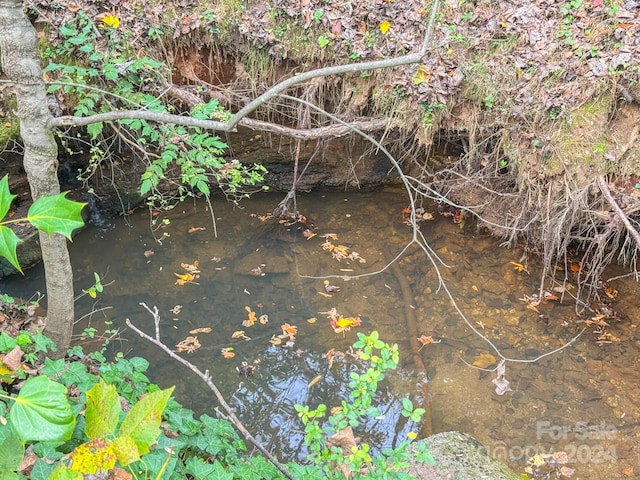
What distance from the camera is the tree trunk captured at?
1.86 metres

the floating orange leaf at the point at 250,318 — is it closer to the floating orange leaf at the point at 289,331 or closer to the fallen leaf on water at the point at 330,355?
the floating orange leaf at the point at 289,331

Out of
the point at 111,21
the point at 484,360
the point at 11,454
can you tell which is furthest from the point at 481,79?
the point at 11,454

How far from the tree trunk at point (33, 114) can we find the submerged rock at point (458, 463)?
241 centimetres

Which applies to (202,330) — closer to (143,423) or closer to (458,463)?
(458,463)

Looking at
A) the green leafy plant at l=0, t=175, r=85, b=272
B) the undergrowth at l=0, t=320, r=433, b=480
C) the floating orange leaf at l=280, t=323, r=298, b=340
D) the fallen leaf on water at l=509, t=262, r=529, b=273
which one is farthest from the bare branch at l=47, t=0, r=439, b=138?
the fallen leaf on water at l=509, t=262, r=529, b=273

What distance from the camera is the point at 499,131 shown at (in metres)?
4.37

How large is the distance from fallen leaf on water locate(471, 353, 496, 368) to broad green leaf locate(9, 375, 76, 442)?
397 cm

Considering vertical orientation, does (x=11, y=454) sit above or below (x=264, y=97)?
below

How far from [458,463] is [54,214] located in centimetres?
296

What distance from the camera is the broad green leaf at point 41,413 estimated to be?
2.66 ft

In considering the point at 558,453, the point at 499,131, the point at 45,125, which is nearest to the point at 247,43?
the point at 499,131

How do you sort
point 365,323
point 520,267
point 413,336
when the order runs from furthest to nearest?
point 520,267 < point 365,323 < point 413,336

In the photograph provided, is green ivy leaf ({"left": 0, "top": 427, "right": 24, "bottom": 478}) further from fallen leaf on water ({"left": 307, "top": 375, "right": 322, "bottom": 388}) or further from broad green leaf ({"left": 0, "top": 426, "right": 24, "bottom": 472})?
fallen leaf on water ({"left": 307, "top": 375, "right": 322, "bottom": 388})

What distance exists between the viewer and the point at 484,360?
13.8 ft
